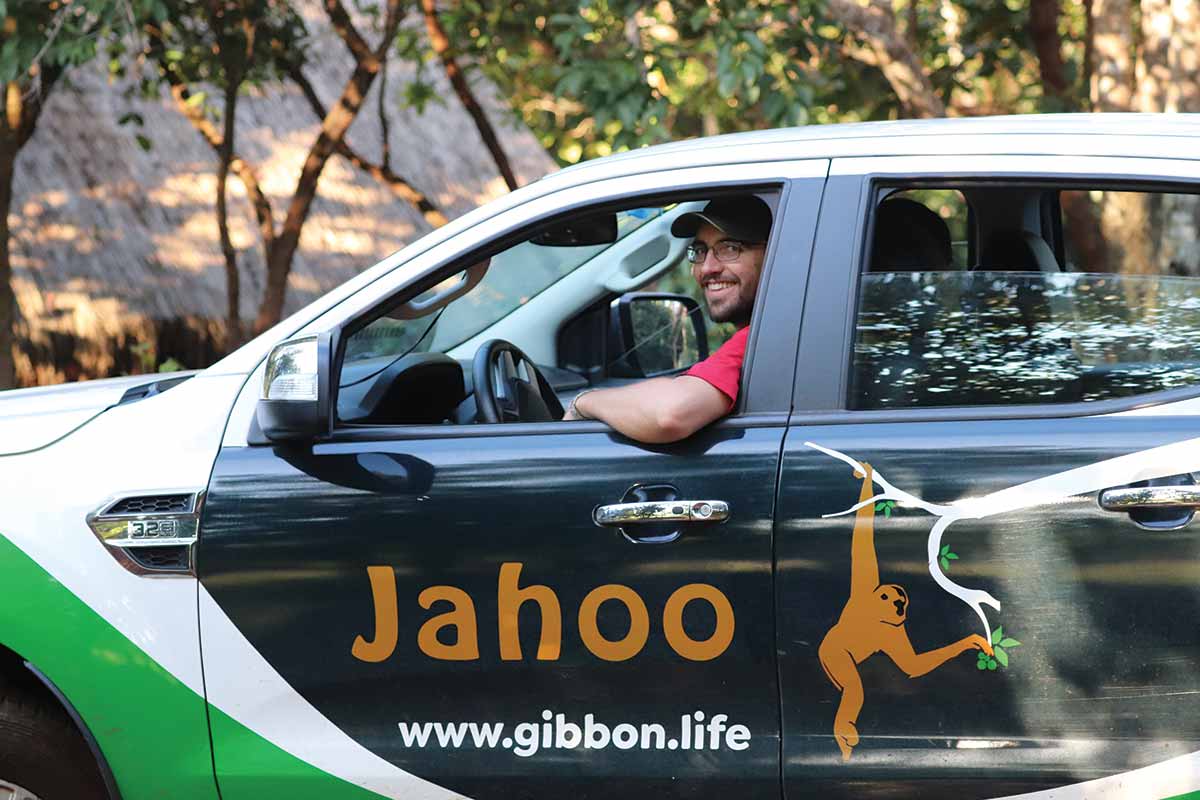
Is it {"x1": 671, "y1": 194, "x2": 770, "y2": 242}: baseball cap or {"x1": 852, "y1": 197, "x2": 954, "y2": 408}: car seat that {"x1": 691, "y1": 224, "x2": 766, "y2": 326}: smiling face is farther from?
{"x1": 852, "y1": 197, "x2": 954, "y2": 408}: car seat

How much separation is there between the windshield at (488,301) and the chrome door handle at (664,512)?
660mm

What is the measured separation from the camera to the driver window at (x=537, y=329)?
2904 mm

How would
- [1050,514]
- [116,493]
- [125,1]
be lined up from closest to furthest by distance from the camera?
[1050,514] < [116,493] < [125,1]

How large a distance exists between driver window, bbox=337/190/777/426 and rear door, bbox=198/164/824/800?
26 cm

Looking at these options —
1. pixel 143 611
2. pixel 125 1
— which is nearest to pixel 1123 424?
pixel 143 611

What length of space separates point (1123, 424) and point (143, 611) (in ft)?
5.79

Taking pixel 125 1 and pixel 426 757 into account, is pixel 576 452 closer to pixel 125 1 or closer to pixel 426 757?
pixel 426 757

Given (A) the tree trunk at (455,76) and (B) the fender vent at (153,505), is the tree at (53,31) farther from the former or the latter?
(B) the fender vent at (153,505)

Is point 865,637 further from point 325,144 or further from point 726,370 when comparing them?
point 325,144

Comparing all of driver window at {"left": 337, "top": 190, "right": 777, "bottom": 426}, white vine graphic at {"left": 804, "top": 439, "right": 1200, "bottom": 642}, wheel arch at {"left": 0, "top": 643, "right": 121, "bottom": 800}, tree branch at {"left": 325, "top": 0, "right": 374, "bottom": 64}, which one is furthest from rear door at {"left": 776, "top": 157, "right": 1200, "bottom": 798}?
tree branch at {"left": 325, "top": 0, "right": 374, "bottom": 64}

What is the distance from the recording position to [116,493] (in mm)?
2648

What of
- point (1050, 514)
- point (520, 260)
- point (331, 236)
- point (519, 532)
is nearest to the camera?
point (1050, 514)

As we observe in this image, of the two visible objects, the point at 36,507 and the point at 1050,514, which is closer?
the point at 1050,514

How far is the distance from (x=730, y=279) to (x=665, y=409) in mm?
603
